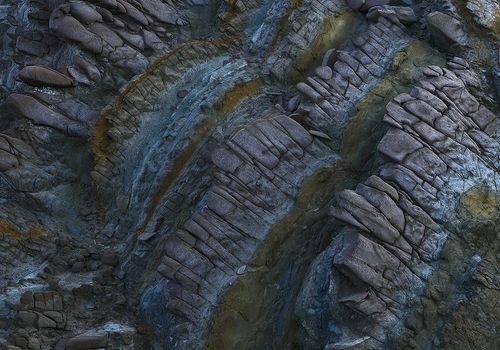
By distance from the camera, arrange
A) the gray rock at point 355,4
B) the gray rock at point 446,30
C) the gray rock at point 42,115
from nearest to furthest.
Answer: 1. the gray rock at point 446,30
2. the gray rock at point 42,115
3. the gray rock at point 355,4

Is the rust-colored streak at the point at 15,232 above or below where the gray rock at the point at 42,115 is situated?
below

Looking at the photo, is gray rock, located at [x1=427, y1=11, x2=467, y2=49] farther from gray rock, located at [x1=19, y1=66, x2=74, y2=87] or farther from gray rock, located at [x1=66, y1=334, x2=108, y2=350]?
gray rock, located at [x1=66, y1=334, x2=108, y2=350]

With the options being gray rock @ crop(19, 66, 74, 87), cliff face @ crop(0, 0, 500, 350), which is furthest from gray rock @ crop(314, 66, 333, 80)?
gray rock @ crop(19, 66, 74, 87)

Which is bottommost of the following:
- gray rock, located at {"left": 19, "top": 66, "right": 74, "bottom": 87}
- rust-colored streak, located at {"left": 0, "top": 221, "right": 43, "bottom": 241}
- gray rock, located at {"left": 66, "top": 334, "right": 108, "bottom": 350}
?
gray rock, located at {"left": 66, "top": 334, "right": 108, "bottom": 350}

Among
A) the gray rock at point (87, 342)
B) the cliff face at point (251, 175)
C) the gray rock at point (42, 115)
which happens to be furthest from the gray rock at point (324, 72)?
the gray rock at point (87, 342)

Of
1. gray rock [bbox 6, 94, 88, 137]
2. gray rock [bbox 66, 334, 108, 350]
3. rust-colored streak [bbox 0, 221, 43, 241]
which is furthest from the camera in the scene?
gray rock [bbox 6, 94, 88, 137]

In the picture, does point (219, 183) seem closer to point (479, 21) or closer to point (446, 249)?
point (446, 249)

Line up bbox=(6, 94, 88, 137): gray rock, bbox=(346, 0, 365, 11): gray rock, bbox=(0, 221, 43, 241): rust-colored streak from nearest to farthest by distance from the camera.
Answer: bbox=(0, 221, 43, 241): rust-colored streak → bbox=(6, 94, 88, 137): gray rock → bbox=(346, 0, 365, 11): gray rock

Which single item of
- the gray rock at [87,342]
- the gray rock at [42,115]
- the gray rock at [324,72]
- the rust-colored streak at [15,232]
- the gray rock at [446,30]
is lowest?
the gray rock at [87,342]

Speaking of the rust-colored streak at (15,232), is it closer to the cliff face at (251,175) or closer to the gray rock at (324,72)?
the cliff face at (251,175)
